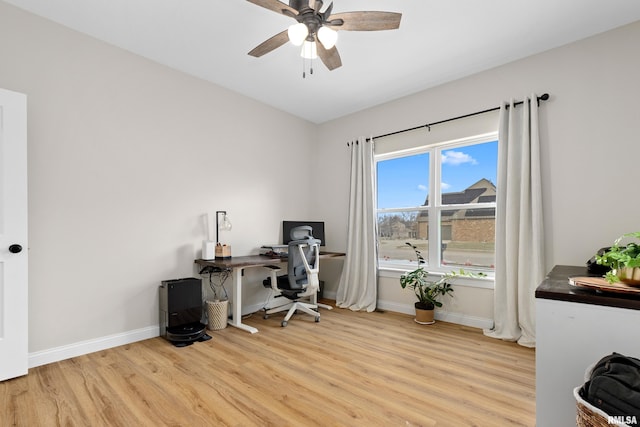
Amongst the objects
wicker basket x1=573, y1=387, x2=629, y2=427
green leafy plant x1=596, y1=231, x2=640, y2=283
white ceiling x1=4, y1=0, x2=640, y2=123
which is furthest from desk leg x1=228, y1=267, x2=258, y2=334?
green leafy plant x1=596, y1=231, x2=640, y2=283

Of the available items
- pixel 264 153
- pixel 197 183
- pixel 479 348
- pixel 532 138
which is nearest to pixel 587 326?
pixel 479 348

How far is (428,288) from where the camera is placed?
356 cm

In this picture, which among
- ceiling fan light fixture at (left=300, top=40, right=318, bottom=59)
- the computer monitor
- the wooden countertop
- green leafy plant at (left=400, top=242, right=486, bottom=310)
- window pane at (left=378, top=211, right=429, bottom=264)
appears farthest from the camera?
the computer monitor

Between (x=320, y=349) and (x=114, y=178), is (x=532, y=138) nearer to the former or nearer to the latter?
(x=320, y=349)

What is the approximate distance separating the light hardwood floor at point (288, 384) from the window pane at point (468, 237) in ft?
2.81

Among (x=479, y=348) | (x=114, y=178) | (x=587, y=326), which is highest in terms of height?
(x=114, y=178)

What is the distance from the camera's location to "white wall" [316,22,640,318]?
2.56 m

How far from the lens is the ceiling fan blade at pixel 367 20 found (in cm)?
194

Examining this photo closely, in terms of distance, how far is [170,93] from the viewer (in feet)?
10.8

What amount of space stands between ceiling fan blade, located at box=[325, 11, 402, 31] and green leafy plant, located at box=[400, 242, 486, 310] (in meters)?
2.62

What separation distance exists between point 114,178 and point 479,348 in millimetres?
3718

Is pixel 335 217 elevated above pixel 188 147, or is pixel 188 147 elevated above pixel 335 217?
pixel 188 147

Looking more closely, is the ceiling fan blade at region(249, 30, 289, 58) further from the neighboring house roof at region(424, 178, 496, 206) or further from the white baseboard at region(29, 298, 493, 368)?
the white baseboard at region(29, 298, 493, 368)

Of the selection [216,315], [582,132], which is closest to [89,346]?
[216,315]
